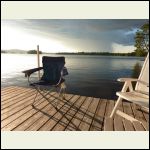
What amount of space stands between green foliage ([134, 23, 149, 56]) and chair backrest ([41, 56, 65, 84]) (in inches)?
478

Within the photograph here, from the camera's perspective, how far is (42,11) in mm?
3104

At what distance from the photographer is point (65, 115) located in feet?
10.2

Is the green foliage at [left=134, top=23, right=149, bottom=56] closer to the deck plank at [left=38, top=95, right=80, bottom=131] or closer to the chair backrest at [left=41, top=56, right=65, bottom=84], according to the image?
the chair backrest at [left=41, top=56, right=65, bottom=84]

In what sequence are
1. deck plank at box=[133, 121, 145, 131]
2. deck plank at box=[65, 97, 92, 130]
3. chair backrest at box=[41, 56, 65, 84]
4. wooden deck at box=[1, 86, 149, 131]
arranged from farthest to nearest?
chair backrest at box=[41, 56, 65, 84], deck plank at box=[65, 97, 92, 130], wooden deck at box=[1, 86, 149, 131], deck plank at box=[133, 121, 145, 131]

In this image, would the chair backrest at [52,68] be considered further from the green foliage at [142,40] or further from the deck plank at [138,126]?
the green foliage at [142,40]

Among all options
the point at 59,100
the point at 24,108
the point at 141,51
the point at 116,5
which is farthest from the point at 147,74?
the point at 141,51

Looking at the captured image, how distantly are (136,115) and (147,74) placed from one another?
69 centimetres

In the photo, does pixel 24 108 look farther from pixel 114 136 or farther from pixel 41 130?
pixel 114 136

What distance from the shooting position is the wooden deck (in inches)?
104

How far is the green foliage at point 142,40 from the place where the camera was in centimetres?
1509

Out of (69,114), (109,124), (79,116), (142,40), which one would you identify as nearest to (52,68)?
(69,114)

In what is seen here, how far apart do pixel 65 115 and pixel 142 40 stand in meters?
13.7

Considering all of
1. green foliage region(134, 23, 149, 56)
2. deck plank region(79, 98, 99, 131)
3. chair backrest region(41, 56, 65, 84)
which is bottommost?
deck plank region(79, 98, 99, 131)

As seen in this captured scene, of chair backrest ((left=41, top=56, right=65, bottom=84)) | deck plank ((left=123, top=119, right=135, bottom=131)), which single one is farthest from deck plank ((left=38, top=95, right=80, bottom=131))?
deck plank ((left=123, top=119, right=135, bottom=131))
